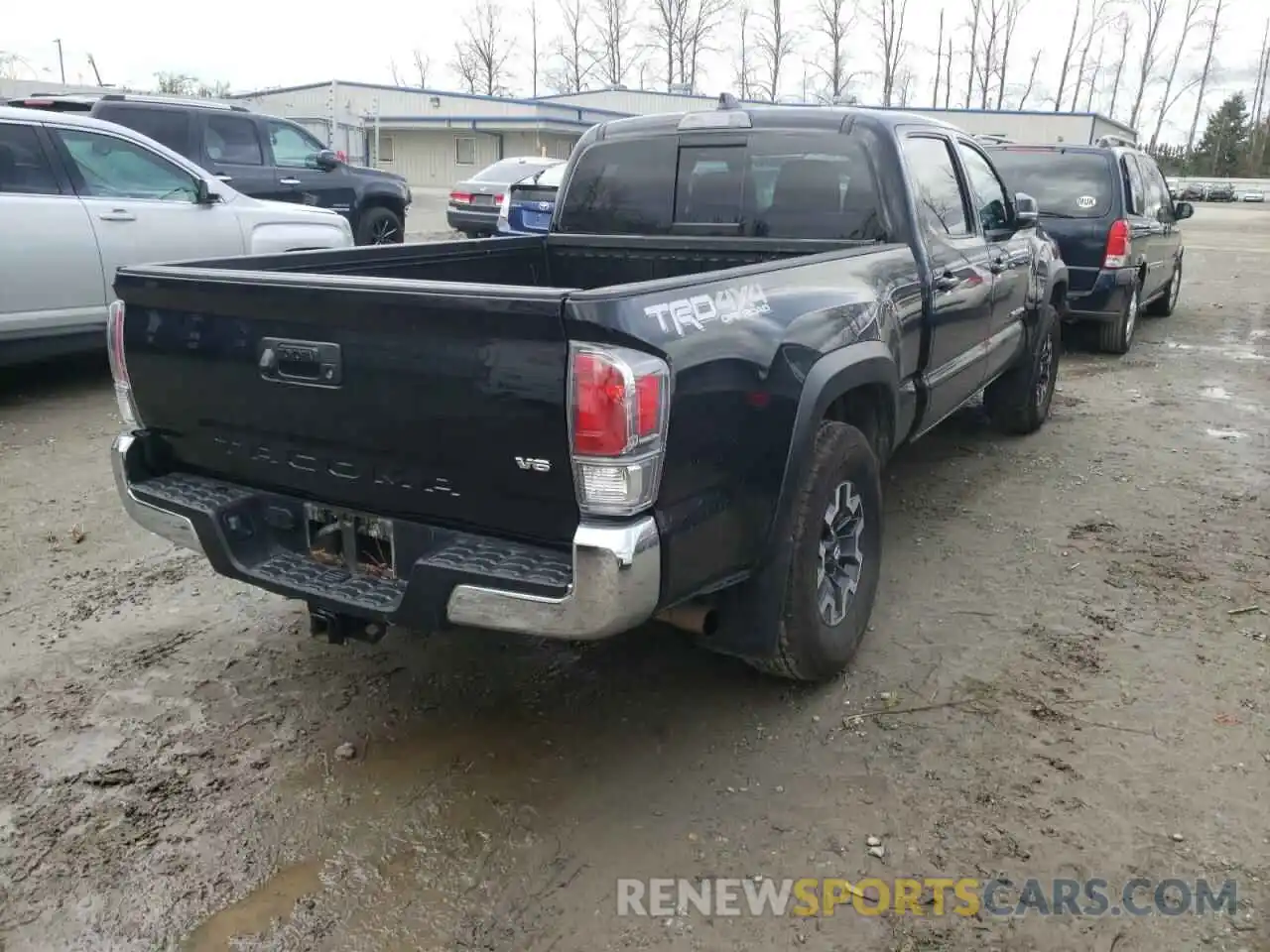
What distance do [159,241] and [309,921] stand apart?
6179 mm

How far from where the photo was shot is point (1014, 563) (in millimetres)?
4664

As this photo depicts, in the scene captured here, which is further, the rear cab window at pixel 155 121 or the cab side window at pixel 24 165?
the rear cab window at pixel 155 121

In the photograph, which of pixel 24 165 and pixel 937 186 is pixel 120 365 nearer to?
pixel 937 186

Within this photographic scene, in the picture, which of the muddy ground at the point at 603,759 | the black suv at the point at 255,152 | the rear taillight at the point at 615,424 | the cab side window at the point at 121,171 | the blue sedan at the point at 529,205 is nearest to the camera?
the rear taillight at the point at 615,424

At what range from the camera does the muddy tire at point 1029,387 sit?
21.1 feet

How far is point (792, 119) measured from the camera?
14.2 ft

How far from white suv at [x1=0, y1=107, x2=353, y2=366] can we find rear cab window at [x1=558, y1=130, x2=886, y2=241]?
12.7 ft

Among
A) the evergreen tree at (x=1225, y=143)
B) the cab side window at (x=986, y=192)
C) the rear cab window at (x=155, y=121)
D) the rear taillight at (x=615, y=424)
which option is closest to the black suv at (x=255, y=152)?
the rear cab window at (x=155, y=121)

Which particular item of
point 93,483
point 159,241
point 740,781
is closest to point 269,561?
point 740,781

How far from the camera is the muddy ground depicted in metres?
2.51

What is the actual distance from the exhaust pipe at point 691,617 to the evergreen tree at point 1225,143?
88.2 meters

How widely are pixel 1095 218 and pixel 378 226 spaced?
8509 mm

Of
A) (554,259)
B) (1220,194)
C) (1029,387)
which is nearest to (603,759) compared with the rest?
(554,259)

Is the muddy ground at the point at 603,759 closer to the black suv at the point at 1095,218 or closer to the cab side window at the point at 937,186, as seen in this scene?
the cab side window at the point at 937,186
